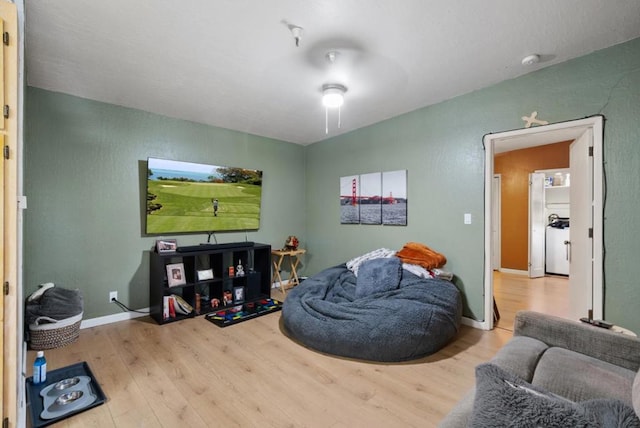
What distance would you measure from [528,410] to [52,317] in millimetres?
3469

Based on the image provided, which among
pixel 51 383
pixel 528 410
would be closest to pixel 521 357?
pixel 528 410

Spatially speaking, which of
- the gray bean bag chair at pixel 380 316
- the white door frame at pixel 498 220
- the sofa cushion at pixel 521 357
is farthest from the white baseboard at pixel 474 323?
the white door frame at pixel 498 220

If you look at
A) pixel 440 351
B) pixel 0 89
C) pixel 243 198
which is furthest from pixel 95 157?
pixel 440 351

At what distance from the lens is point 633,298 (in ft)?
7.18

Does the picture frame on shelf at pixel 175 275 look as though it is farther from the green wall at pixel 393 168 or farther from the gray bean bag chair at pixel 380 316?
the gray bean bag chair at pixel 380 316

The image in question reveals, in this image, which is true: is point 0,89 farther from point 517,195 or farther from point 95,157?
point 517,195

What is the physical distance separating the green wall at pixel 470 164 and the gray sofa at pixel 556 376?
→ 1122 millimetres

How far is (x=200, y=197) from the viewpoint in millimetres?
3801

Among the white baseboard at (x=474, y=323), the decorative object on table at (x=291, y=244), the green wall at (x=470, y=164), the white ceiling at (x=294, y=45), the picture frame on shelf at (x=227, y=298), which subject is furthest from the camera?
the decorative object on table at (x=291, y=244)

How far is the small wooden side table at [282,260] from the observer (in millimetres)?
4441

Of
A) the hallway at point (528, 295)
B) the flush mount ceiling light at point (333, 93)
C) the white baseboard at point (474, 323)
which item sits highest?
the flush mount ceiling light at point (333, 93)

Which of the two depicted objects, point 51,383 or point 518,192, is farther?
point 518,192

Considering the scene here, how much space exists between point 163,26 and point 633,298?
394cm

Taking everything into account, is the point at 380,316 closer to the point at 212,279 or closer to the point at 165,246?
the point at 212,279
